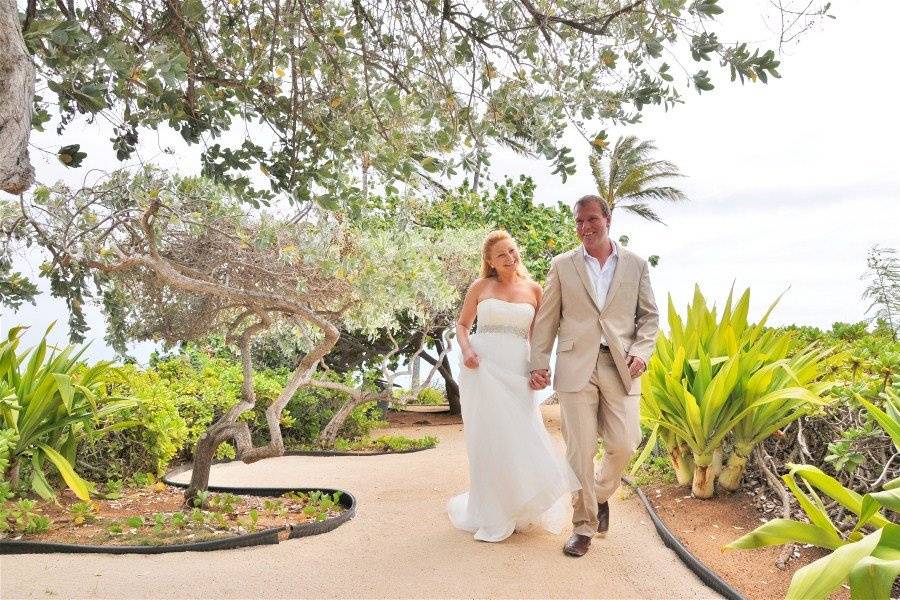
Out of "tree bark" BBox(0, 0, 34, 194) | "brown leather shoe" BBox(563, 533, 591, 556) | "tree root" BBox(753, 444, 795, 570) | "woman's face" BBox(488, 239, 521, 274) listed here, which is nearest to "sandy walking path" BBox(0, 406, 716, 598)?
"brown leather shoe" BBox(563, 533, 591, 556)

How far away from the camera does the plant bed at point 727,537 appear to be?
5086 mm

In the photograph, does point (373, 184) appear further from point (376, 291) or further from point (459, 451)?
point (459, 451)

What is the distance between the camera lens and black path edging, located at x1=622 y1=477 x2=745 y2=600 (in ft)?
15.9

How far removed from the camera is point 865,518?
3.50m

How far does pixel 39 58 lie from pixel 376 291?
529 centimetres

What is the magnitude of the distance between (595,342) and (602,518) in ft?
5.07

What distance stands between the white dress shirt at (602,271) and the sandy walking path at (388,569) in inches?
74.4

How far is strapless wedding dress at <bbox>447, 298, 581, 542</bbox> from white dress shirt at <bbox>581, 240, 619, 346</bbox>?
2.53ft

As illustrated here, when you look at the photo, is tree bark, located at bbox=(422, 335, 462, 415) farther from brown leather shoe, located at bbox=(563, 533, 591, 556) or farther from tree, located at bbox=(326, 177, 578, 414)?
brown leather shoe, located at bbox=(563, 533, 591, 556)

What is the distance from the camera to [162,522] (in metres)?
6.39

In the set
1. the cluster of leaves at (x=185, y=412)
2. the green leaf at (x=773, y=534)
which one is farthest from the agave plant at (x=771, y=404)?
the cluster of leaves at (x=185, y=412)

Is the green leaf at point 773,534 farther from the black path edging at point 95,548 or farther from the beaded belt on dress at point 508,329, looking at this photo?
the black path edging at point 95,548

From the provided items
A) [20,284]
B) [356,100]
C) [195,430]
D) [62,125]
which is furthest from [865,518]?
[195,430]

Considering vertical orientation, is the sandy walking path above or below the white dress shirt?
below
